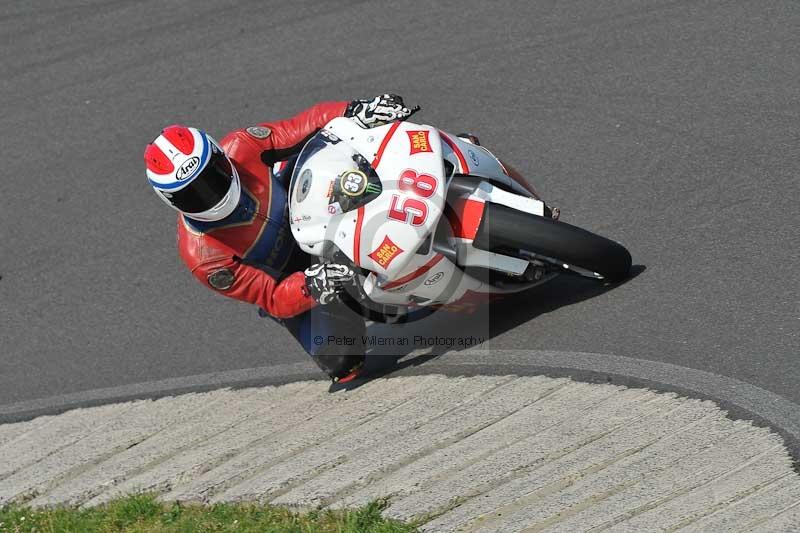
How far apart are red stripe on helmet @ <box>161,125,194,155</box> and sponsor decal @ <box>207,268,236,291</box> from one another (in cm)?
68

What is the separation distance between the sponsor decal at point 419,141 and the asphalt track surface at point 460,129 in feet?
4.11

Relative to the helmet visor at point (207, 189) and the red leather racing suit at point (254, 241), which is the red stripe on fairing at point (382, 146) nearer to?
the red leather racing suit at point (254, 241)

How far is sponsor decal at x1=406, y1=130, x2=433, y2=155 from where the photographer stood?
5.25m

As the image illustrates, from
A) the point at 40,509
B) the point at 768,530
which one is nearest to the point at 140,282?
the point at 40,509

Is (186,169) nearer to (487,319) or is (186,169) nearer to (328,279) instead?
(328,279)

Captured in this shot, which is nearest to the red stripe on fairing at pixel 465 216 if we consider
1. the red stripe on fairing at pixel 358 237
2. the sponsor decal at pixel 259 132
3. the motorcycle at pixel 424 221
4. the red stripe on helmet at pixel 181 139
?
the motorcycle at pixel 424 221

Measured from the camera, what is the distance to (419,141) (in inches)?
209

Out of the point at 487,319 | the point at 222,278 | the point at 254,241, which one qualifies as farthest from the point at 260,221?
the point at 487,319

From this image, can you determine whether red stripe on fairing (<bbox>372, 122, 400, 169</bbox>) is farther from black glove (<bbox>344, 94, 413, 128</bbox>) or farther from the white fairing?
black glove (<bbox>344, 94, 413, 128</bbox>)

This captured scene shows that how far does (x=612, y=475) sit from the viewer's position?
445cm

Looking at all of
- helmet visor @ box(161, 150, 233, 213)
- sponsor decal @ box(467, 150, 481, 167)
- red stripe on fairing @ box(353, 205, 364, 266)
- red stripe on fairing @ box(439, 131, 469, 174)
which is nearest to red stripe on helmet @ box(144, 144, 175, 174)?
helmet visor @ box(161, 150, 233, 213)

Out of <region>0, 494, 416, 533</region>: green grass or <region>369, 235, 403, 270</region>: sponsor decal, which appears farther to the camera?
<region>369, 235, 403, 270</region>: sponsor decal

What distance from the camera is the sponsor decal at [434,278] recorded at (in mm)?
5516

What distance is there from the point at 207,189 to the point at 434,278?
1229 millimetres
